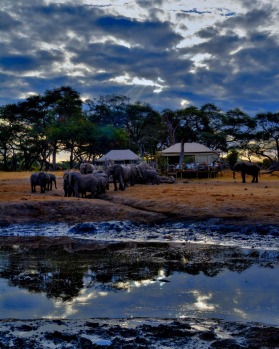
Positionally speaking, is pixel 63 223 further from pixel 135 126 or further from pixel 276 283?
pixel 135 126

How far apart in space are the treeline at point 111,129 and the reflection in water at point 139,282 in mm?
48468

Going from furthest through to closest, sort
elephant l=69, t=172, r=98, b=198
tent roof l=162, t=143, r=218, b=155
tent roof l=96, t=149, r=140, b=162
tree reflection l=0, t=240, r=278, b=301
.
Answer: tent roof l=162, t=143, r=218, b=155, tent roof l=96, t=149, r=140, b=162, elephant l=69, t=172, r=98, b=198, tree reflection l=0, t=240, r=278, b=301

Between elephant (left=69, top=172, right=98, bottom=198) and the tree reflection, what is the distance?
30.7ft

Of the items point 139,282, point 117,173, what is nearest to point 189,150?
point 117,173

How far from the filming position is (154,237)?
13133mm

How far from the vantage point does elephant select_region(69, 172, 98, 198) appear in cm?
2152

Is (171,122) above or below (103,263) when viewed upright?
above

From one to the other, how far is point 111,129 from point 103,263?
52.9 meters

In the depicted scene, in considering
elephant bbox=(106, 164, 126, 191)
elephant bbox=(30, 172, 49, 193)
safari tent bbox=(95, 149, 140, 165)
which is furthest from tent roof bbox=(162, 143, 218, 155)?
elephant bbox=(30, 172, 49, 193)

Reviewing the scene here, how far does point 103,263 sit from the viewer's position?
9.73m

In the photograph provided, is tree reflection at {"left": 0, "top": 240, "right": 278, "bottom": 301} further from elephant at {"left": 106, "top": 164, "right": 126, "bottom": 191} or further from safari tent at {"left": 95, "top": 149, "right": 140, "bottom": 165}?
safari tent at {"left": 95, "top": 149, "right": 140, "bottom": 165}

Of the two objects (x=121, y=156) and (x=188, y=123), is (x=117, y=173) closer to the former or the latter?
(x=121, y=156)

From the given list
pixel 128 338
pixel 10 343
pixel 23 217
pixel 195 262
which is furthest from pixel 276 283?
pixel 23 217

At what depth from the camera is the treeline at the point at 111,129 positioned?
61.0 metres
